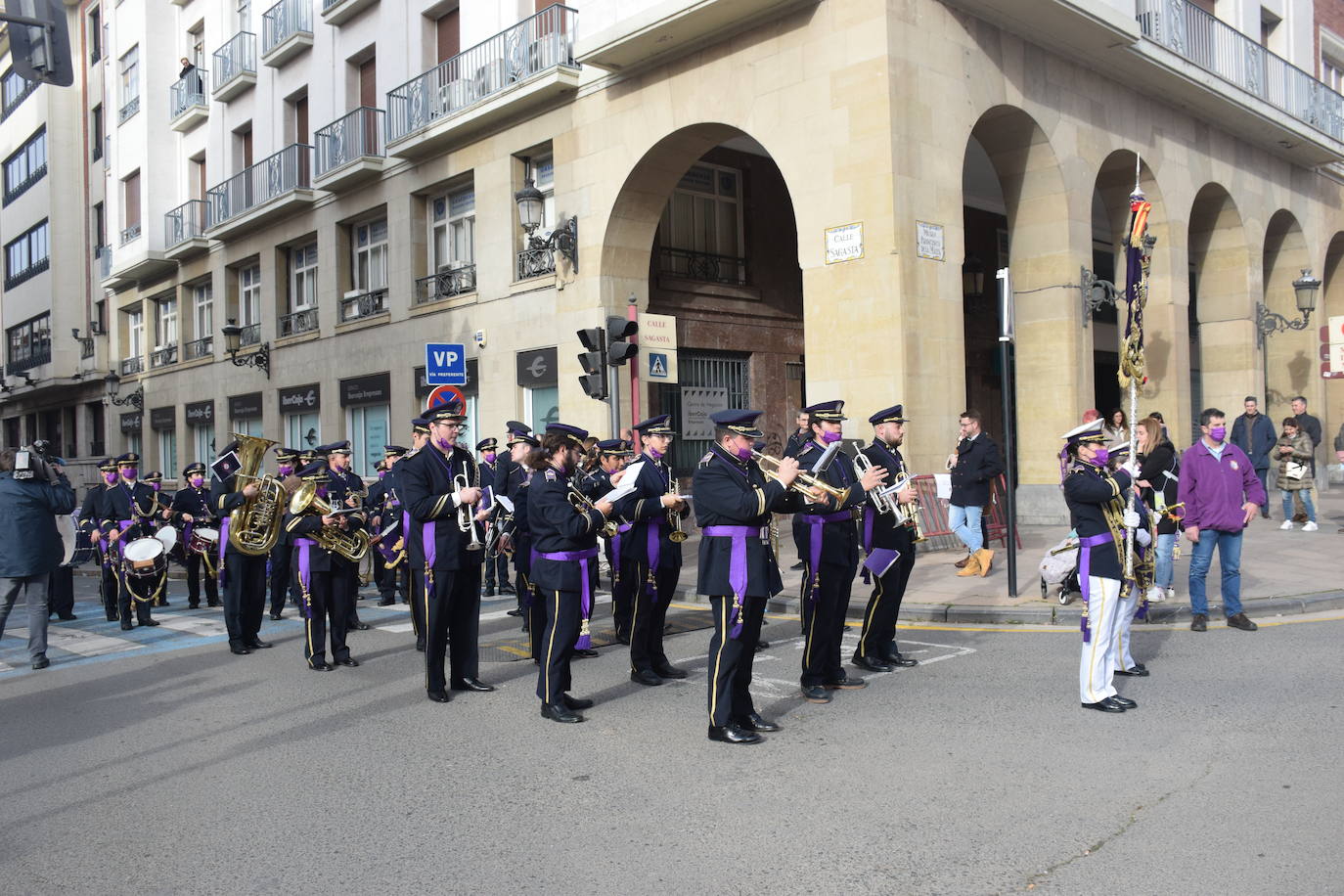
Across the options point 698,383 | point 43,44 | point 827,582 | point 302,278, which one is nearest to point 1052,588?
point 827,582

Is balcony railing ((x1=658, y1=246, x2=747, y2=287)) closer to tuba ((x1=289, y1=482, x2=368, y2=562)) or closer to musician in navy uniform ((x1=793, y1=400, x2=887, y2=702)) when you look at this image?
tuba ((x1=289, y1=482, x2=368, y2=562))

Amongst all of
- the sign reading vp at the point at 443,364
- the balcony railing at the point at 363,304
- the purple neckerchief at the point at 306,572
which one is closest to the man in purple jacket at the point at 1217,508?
the purple neckerchief at the point at 306,572

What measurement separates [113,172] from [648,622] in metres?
32.7

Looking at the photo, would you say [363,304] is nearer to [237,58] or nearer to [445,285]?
[445,285]

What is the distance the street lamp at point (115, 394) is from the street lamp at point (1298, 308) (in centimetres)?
3083

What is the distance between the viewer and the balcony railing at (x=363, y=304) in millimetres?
23109

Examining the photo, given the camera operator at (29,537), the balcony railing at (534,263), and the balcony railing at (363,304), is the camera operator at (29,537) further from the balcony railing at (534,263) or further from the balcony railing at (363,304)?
the balcony railing at (363,304)

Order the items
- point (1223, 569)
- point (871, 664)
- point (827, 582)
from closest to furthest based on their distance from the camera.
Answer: point (827, 582)
point (871, 664)
point (1223, 569)

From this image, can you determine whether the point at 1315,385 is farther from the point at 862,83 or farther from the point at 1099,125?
the point at 862,83

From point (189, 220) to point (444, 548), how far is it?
2637 cm

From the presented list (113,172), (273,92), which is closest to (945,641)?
(273,92)

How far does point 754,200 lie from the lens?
20.3 meters

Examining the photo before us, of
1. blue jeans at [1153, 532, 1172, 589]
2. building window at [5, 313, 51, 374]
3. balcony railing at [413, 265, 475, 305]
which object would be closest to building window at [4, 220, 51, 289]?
building window at [5, 313, 51, 374]

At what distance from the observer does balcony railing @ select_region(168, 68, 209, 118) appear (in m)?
29.2
